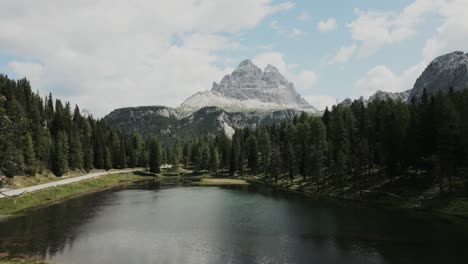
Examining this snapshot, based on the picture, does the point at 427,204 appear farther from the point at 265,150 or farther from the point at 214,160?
the point at 214,160

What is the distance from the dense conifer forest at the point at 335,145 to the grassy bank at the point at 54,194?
10.2 m

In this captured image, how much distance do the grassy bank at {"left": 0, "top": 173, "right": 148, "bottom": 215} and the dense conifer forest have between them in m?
10.2

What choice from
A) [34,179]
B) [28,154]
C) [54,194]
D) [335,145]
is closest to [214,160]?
[335,145]

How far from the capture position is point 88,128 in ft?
618

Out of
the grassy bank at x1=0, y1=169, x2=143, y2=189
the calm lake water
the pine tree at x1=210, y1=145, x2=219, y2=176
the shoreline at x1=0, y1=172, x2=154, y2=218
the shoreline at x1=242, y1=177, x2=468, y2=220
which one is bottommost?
the calm lake water

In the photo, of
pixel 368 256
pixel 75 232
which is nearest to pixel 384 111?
pixel 368 256

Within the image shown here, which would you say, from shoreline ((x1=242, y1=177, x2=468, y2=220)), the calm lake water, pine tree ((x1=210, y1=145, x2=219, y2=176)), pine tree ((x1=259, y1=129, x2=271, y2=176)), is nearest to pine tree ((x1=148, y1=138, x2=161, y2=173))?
pine tree ((x1=210, y1=145, x2=219, y2=176))

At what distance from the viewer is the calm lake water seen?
5062 cm

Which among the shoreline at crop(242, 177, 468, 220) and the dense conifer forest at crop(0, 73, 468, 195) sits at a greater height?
the dense conifer forest at crop(0, 73, 468, 195)

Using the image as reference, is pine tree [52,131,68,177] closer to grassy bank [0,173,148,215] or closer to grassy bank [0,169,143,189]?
grassy bank [0,169,143,189]

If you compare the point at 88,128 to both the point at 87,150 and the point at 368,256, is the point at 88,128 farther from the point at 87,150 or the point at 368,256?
the point at 368,256

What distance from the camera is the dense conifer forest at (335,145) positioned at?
8712 cm

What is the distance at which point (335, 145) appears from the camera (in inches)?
5172

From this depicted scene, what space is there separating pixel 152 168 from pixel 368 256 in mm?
154902
